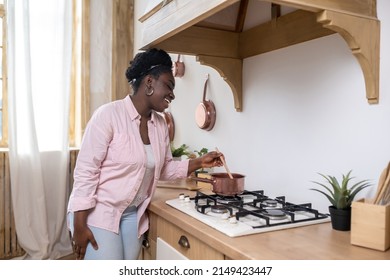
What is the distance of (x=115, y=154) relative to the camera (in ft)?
4.75

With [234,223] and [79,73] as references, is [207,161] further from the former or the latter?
[79,73]

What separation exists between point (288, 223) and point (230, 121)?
89 cm

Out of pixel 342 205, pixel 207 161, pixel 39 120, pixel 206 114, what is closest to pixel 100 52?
pixel 39 120

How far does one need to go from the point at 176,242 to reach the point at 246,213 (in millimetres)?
319

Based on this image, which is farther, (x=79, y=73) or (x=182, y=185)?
(x=79, y=73)

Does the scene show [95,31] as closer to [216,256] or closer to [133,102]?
[133,102]

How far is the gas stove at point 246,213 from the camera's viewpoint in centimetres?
120

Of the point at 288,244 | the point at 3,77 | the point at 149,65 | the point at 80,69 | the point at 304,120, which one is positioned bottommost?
the point at 288,244

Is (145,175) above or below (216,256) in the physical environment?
above

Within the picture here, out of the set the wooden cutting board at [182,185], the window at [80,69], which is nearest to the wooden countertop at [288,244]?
the wooden cutting board at [182,185]

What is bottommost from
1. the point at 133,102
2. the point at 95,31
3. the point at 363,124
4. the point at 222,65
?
the point at 363,124

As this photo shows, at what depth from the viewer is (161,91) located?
1.51m
